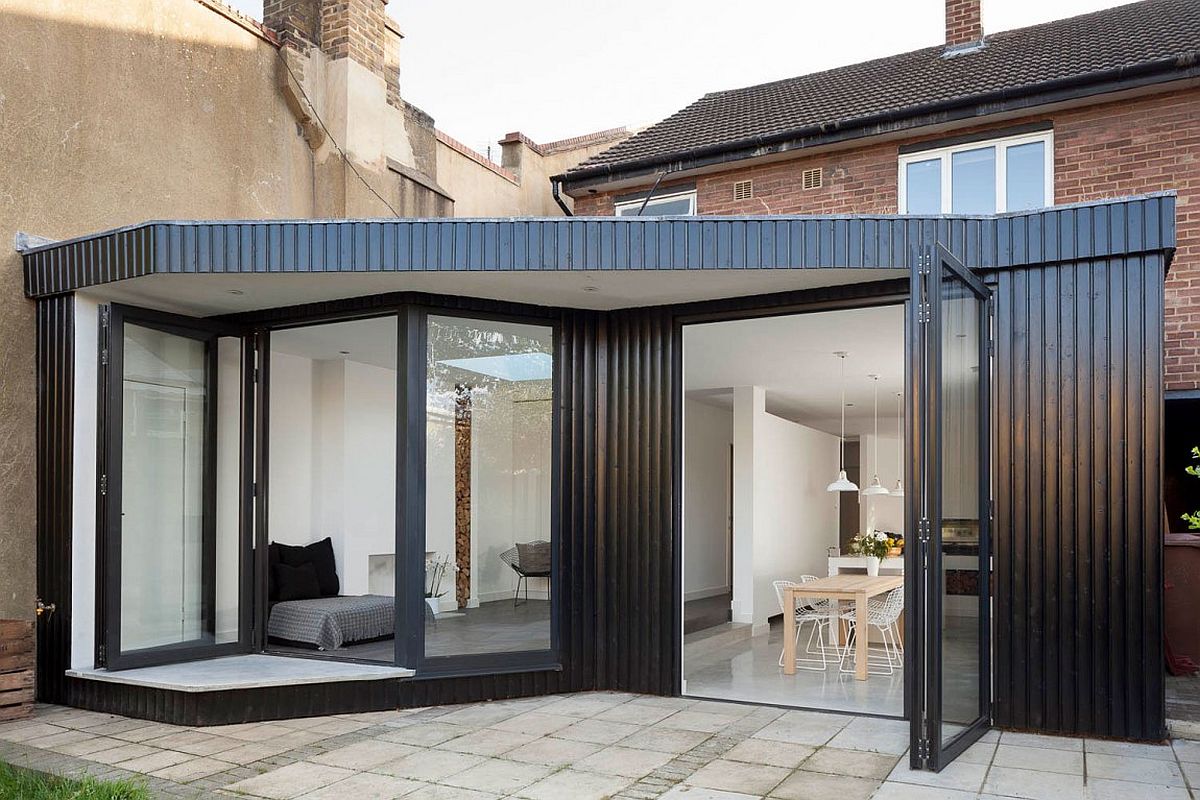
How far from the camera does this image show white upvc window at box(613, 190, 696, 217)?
11.6m

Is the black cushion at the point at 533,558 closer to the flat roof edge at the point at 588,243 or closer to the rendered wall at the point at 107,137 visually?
the flat roof edge at the point at 588,243

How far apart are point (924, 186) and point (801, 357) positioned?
222 centimetres

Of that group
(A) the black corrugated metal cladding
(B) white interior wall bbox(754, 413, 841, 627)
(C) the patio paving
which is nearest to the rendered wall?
(A) the black corrugated metal cladding

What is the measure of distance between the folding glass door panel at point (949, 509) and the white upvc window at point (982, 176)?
4230mm

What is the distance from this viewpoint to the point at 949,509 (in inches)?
209

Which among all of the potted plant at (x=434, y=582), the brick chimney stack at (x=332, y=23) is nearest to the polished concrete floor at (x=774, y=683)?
the potted plant at (x=434, y=582)

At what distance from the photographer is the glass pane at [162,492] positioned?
702cm

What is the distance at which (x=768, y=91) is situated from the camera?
13734 mm

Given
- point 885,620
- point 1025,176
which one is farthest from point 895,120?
point 885,620

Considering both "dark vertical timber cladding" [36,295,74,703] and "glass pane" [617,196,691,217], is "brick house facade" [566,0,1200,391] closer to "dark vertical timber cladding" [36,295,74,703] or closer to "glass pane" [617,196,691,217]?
"glass pane" [617,196,691,217]

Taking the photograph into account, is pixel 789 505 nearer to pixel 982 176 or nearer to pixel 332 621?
pixel 982 176

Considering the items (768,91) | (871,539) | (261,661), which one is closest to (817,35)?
(768,91)

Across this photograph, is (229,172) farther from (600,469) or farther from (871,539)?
(871,539)

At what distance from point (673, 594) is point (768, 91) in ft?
29.2
